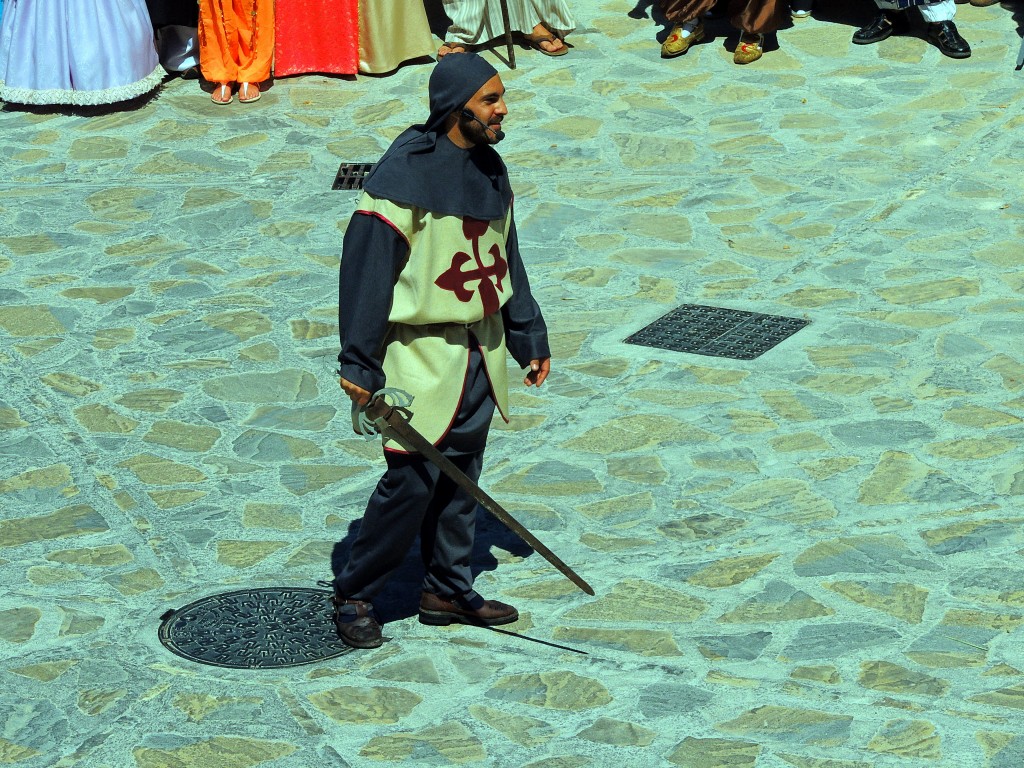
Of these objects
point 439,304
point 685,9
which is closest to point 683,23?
point 685,9

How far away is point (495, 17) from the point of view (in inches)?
446

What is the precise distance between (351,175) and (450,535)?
487 centimetres

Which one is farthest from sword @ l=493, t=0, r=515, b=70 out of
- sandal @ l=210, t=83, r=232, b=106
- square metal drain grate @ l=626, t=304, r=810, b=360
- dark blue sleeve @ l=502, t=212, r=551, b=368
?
dark blue sleeve @ l=502, t=212, r=551, b=368

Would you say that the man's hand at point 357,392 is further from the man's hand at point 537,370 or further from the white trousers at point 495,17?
the white trousers at point 495,17

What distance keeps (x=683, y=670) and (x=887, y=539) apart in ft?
3.77

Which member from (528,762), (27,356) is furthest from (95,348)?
(528,762)

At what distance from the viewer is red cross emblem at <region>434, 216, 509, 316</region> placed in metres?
4.83

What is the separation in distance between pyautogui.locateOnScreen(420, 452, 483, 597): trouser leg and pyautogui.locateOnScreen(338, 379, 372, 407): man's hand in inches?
15.0

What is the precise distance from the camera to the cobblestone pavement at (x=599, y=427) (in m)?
4.75

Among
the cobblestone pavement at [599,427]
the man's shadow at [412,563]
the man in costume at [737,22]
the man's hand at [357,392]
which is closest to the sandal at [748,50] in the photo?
the man in costume at [737,22]

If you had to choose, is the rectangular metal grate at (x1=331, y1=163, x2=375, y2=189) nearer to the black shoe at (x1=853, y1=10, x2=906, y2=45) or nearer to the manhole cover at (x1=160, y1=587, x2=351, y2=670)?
the black shoe at (x1=853, y1=10, x2=906, y2=45)

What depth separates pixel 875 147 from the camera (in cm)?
979

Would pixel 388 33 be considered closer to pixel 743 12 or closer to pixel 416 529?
pixel 743 12

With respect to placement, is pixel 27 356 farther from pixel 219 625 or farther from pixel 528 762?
pixel 528 762
